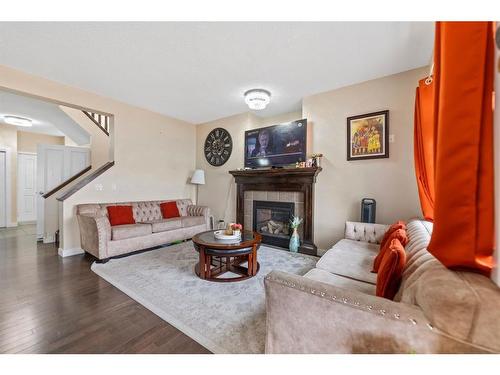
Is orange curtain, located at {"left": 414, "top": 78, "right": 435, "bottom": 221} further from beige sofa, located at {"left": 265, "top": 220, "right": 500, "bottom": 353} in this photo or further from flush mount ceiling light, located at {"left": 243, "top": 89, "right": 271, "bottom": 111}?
flush mount ceiling light, located at {"left": 243, "top": 89, "right": 271, "bottom": 111}

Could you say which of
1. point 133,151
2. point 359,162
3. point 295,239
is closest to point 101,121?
point 133,151

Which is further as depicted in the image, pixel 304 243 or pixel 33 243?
pixel 33 243

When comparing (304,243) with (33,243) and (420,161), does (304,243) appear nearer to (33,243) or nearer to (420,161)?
(420,161)

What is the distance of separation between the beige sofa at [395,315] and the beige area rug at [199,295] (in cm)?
55

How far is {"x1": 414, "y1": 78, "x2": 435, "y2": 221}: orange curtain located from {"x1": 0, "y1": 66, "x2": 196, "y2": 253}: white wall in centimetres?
459

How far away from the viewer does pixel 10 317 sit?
5.89ft

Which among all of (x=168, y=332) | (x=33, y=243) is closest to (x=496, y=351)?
(x=168, y=332)

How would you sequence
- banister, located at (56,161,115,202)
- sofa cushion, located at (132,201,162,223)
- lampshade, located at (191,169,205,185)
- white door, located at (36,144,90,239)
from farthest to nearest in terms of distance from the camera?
lampshade, located at (191,169,205,185), white door, located at (36,144,90,239), sofa cushion, located at (132,201,162,223), banister, located at (56,161,115,202)

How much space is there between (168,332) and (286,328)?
1060mm

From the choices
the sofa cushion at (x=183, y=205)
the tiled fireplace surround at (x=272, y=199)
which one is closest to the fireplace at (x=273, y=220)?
the tiled fireplace surround at (x=272, y=199)

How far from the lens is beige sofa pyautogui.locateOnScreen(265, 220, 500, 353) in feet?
2.39

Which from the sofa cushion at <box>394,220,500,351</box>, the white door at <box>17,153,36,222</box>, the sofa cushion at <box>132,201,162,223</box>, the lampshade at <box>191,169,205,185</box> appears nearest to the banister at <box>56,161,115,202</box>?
the sofa cushion at <box>132,201,162,223</box>

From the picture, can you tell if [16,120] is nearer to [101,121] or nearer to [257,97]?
[101,121]

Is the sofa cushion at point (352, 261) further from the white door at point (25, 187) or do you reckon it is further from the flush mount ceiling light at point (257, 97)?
the white door at point (25, 187)
